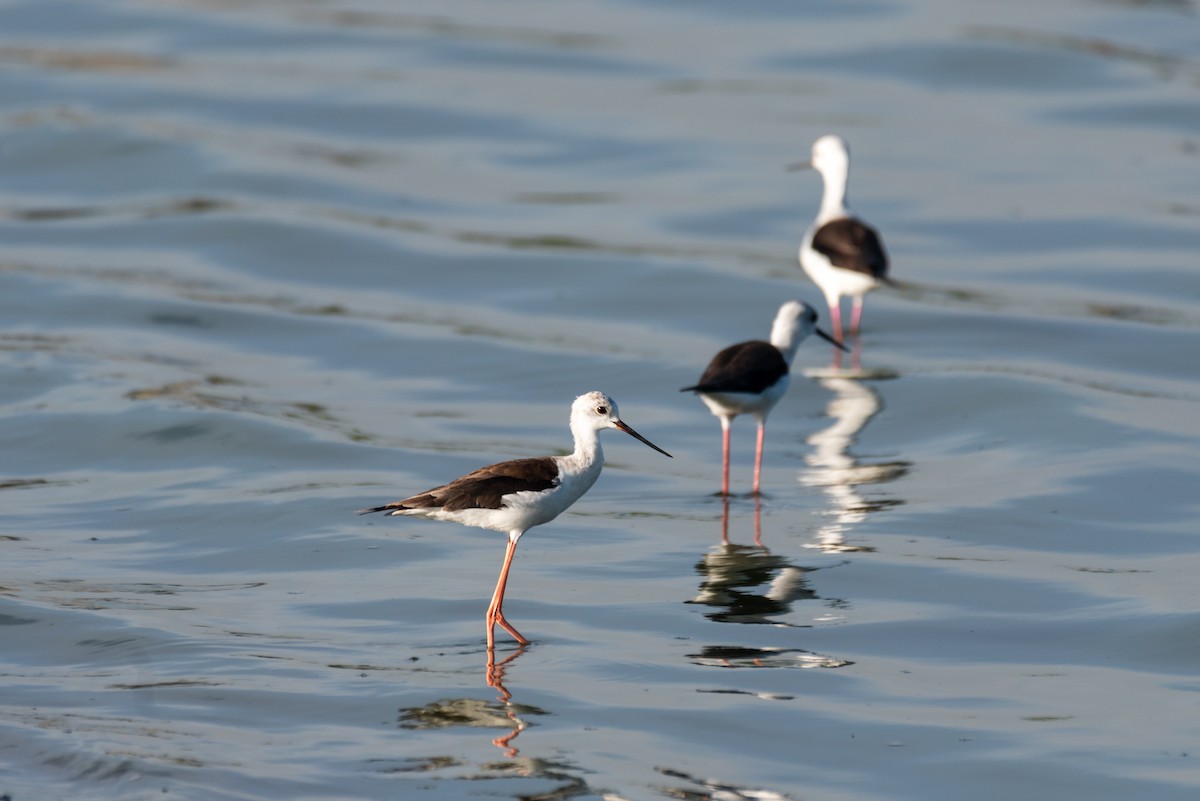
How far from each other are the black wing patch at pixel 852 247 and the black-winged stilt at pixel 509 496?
7.79m

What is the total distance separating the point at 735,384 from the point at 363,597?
3.29 meters

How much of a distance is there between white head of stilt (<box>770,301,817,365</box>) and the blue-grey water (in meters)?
0.75

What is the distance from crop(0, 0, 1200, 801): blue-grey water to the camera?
766 cm

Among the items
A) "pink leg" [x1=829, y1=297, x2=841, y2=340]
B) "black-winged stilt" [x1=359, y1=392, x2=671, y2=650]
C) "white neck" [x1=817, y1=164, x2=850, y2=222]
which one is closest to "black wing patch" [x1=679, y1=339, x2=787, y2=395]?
"black-winged stilt" [x1=359, y1=392, x2=671, y2=650]

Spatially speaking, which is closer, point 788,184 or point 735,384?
point 735,384

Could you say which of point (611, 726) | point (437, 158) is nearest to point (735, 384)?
point (611, 726)

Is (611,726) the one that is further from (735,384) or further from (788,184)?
(788,184)


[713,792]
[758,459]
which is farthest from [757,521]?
[713,792]

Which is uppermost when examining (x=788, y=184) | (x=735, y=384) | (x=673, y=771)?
(x=788, y=184)

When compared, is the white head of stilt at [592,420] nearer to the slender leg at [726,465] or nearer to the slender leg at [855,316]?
the slender leg at [726,465]

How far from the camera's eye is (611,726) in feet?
25.0

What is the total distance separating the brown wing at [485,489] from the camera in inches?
337

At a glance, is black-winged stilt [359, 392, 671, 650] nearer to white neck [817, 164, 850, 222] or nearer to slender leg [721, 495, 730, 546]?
slender leg [721, 495, 730, 546]

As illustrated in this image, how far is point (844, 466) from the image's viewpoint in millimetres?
12609
